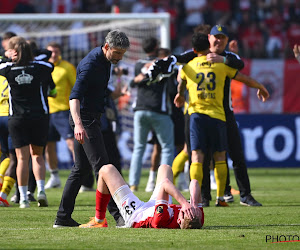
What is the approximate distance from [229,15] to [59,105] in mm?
14494

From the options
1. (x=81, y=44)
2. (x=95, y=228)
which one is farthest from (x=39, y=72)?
(x=81, y=44)

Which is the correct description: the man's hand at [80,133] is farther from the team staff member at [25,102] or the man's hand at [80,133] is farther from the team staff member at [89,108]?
the team staff member at [25,102]

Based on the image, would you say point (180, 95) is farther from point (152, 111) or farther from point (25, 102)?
point (152, 111)

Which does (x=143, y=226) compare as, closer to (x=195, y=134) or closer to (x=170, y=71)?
(x=195, y=134)

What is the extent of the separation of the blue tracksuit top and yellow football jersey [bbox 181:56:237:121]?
2236 mm

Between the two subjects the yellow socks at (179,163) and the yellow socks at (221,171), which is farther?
the yellow socks at (179,163)

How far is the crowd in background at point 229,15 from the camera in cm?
2406

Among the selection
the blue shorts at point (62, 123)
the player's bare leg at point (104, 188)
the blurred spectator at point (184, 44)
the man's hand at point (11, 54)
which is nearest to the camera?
the player's bare leg at point (104, 188)

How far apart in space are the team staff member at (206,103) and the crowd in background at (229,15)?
14.2m

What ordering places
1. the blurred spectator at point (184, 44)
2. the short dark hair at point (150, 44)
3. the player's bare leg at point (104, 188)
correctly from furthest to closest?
the blurred spectator at point (184, 44), the short dark hair at point (150, 44), the player's bare leg at point (104, 188)

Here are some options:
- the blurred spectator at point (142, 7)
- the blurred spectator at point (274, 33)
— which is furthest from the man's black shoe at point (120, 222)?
the blurred spectator at point (142, 7)

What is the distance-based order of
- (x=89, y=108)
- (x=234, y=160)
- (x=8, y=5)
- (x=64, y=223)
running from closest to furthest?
1. (x=89, y=108)
2. (x=64, y=223)
3. (x=234, y=160)
4. (x=8, y=5)

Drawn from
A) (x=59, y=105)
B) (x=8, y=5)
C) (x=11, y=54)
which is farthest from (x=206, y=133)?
(x=8, y=5)

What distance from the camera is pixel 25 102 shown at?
9.24 metres
